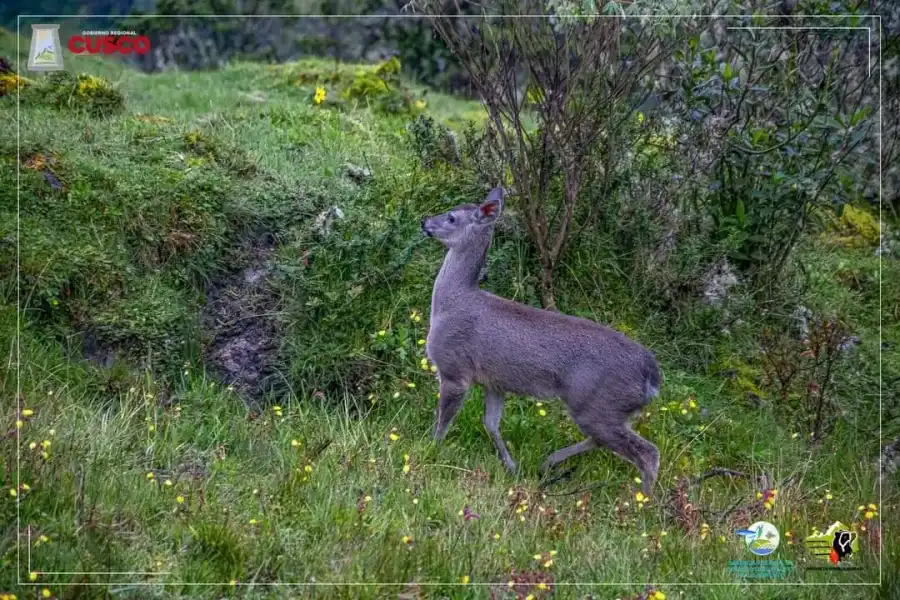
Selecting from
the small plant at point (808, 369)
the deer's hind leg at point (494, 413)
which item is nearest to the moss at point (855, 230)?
the small plant at point (808, 369)

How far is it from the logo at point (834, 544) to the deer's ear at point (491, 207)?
9.48 ft

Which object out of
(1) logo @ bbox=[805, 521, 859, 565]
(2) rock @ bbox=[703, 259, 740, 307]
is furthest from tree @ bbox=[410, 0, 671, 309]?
(1) logo @ bbox=[805, 521, 859, 565]

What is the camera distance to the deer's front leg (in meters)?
7.09

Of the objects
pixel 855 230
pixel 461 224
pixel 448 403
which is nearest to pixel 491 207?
pixel 461 224

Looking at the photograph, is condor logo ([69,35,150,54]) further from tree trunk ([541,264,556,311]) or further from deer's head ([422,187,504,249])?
tree trunk ([541,264,556,311])

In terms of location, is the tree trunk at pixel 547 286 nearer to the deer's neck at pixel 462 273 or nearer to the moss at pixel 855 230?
the deer's neck at pixel 462 273

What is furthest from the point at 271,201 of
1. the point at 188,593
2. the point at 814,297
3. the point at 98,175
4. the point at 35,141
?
the point at 814,297

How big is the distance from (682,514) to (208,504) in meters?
2.75

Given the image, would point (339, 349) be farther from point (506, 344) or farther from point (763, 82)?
point (763, 82)

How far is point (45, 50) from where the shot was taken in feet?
31.0

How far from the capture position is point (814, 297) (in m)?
9.15

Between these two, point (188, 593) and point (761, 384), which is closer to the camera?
point (188, 593)

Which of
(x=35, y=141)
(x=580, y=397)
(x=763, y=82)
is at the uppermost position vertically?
(x=763, y=82)

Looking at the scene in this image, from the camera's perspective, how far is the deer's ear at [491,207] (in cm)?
734
